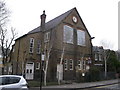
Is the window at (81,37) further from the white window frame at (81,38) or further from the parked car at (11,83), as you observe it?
the parked car at (11,83)

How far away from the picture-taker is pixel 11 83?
893 centimetres

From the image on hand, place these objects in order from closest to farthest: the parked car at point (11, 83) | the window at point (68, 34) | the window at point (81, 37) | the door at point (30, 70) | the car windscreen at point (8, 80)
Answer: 1. the parked car at point (11, 83)
2. the car windscreen at point (8, 80)
3. the door at point (30, 70)
4. the window at point (68, 34)
5. the window at point (81, 37)

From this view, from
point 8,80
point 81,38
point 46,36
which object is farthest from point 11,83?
point 81,38

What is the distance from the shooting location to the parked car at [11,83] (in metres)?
8.61

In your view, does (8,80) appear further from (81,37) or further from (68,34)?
(81,37)

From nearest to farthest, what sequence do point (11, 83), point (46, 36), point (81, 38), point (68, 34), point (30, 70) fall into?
point (11, 83) → point (30, 70) → point (46, 36) → point (68, 34) → point (81, 38)

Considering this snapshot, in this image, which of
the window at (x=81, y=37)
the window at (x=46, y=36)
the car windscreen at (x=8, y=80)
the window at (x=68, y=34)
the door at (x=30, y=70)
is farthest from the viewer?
the window at (x=81, y=37)

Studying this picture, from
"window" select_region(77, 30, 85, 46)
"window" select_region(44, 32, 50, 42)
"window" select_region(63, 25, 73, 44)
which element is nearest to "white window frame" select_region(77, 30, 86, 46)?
"window" select_region(77, 30, 85, 46)

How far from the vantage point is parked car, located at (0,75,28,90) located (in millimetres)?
8607

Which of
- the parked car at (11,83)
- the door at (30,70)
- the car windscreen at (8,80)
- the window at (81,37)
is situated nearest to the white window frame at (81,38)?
the window at (81,37)

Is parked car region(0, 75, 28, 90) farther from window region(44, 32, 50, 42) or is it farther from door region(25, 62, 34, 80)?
window region(44, 32, 50, 42)

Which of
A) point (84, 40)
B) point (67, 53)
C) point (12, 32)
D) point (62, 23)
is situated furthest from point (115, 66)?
point (12, 32)

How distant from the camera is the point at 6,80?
8883 millimetres

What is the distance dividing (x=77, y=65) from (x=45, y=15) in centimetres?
1096
